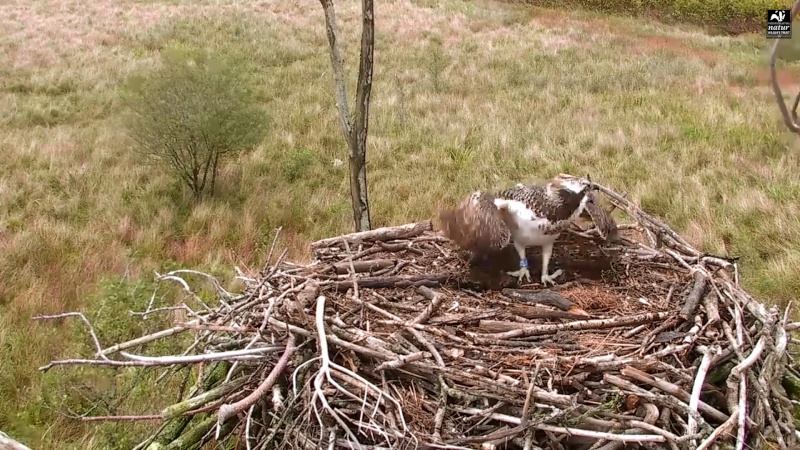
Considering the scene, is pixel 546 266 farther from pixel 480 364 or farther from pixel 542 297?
pixel 480 364

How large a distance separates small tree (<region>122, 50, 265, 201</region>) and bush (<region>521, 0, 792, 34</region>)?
76.6ft

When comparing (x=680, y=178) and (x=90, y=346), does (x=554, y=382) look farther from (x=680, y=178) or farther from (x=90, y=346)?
(x=680, y=178)

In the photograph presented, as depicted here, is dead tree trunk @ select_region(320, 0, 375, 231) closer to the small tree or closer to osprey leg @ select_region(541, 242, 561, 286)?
osprey leg @ select_region(541, 242, 561, 286)

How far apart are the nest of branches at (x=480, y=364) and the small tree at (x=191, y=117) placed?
6.40 meters

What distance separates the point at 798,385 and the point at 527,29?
70.0ft

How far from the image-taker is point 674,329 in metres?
3.15

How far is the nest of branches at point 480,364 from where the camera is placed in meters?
2.53

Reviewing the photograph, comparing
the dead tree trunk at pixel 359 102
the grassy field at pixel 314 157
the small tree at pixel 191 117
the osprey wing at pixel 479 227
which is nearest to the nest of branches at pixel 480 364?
the osprey wing at pixel 479 227

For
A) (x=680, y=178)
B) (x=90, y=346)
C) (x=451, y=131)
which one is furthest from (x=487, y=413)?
(x=451, y=131)

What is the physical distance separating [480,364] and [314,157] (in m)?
8.48

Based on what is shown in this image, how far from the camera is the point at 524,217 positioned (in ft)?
11.6

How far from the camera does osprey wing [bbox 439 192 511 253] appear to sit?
11.7ft

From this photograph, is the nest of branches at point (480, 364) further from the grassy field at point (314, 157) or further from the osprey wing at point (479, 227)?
the grassy field at point (314, 157)

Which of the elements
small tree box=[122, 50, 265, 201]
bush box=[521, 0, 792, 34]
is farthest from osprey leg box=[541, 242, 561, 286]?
bush box=[521, 0, 792, 34]
